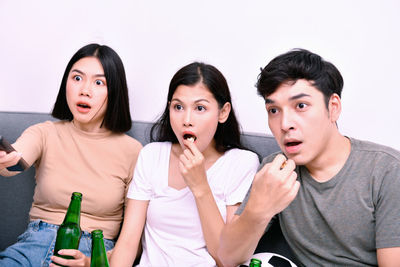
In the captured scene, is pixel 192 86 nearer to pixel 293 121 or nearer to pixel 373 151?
pixel 293 121

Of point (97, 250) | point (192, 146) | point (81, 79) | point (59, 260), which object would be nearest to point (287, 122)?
point (192, 146)

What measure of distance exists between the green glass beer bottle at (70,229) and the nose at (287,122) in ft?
1.93

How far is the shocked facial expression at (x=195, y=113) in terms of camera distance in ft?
4.03

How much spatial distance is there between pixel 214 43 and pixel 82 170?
2.51 ft

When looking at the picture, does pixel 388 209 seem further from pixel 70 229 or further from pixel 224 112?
pixel 70 229

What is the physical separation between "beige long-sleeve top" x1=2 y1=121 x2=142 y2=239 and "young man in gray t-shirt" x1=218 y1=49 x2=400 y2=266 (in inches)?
21.8

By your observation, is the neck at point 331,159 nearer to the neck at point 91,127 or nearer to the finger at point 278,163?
the finger at point 278,163

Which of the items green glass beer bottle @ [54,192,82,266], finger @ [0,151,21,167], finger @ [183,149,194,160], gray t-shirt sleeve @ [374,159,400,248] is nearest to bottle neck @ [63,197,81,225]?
green glass beer bottle @ [54,192,82,266]

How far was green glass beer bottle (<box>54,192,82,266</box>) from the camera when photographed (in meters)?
1.03

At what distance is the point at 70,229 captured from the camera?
1061 mm

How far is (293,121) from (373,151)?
249mm

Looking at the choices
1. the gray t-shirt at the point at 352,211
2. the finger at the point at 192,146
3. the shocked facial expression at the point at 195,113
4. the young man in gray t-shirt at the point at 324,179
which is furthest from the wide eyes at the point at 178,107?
the gray t-shirt at the point at 352,211

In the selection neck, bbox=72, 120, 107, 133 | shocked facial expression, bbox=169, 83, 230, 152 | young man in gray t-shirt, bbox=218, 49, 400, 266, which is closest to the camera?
young man in gray t-shirt, bbox=218, 49, 400, 266

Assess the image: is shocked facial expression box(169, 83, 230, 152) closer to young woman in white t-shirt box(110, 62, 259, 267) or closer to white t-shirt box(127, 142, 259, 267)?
young woman in white t-shirt box(110, 62, 259, 267)
